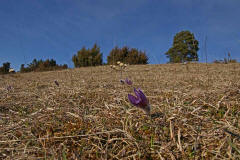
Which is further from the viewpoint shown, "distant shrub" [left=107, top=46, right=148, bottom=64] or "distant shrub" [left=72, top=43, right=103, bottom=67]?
"distant shrub" [left=72, top=43, right=103, bottom=67]

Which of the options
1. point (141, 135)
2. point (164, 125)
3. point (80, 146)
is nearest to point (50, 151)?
point (80, 146)

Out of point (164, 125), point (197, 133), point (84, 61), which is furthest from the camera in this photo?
point (84, 61)

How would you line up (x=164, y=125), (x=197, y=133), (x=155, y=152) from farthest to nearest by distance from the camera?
1. (x=164, y=125)
2. (x=197, y=133)
3. (x=155, y=152)

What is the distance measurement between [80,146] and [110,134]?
0.19 meters

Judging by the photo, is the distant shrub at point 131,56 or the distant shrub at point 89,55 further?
the distant shrub at point 89,55

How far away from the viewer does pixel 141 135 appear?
3.36 ft

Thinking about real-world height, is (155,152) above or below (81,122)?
below

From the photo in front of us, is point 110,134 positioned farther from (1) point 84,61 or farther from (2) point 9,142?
(1) point 84,61

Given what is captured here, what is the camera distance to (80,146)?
0.94 meters

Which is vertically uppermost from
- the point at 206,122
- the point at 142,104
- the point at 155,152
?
the point at 142,104

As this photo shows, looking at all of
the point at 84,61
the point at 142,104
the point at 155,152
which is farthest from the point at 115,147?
the point at 84,61

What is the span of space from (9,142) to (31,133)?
120mm

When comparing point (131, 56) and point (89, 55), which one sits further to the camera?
point (89, 55)

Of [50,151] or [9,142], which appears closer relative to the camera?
[50,151]
